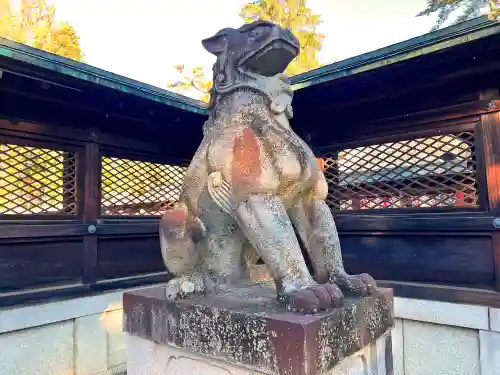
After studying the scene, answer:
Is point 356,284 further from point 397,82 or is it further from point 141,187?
point 141,187

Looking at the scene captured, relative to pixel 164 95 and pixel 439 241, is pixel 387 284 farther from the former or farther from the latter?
pixel 164 95

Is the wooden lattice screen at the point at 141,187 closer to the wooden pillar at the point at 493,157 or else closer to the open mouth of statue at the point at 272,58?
the open mouth of statue at the point at 272,58

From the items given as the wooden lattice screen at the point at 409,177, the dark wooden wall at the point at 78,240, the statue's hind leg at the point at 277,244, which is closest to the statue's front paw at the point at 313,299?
the statue's hind leg at the point at 277,244

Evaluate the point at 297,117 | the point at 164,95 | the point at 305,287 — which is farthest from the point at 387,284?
the point at 164,95

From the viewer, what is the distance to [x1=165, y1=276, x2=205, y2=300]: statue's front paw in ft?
6.81

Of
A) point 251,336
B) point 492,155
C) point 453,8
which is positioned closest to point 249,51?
point 251,336

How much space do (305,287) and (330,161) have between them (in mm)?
2980

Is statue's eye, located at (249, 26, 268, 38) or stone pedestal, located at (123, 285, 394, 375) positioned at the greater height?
statue's eye, located at (249, 26, 268, 38)

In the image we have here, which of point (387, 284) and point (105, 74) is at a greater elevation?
point (105, 74)

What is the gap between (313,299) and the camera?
168cm

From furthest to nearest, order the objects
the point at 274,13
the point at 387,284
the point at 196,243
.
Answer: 1. the point at 274,13
2. the point at 387,284
3. the point at 196,243

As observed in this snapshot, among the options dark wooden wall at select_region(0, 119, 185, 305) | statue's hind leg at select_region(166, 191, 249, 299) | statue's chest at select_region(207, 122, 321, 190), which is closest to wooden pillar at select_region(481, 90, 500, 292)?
statue's chest at select_region(207, 122, 321, 190)

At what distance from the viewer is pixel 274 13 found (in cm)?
1484

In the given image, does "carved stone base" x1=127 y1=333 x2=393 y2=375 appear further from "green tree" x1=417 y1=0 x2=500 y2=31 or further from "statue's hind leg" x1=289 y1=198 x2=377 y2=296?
"green tree" x1=417 y1=0 x2=500 y2=31
